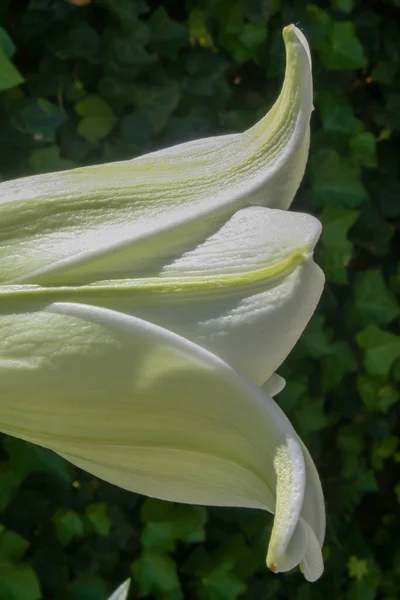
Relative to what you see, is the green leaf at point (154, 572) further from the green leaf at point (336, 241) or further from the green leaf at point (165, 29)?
the green leaf at point (165, 29)

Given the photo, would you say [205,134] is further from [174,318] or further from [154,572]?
[174,318]

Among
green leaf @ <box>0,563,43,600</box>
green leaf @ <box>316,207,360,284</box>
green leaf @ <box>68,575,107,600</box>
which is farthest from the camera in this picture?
green leaf @ <box>316,207,360,284</box>

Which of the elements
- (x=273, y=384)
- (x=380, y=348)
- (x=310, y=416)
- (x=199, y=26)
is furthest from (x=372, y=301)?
(x=273, y=384)

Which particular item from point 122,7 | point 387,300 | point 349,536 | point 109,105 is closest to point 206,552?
point 349,536

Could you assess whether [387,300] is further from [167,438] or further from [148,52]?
[167,438]

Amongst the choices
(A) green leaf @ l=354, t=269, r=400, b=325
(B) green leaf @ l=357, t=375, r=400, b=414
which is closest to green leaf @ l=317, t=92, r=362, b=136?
(A) green leaf @ l=354, t=269, r=400, b=325

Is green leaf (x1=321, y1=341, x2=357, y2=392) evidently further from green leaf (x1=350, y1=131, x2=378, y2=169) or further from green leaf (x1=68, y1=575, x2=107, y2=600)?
green leaf (x1=68, y1=575, x2=107, y2=600)

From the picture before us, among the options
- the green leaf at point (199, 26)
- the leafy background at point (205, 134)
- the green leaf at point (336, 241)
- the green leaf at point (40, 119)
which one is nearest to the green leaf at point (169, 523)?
the leafy background at point (205, 134)

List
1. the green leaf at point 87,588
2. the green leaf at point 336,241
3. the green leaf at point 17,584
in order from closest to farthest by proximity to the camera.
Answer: the green leaf at point 17,584 < the green leaf at point 87,588 < the green leaf at point 336,241
